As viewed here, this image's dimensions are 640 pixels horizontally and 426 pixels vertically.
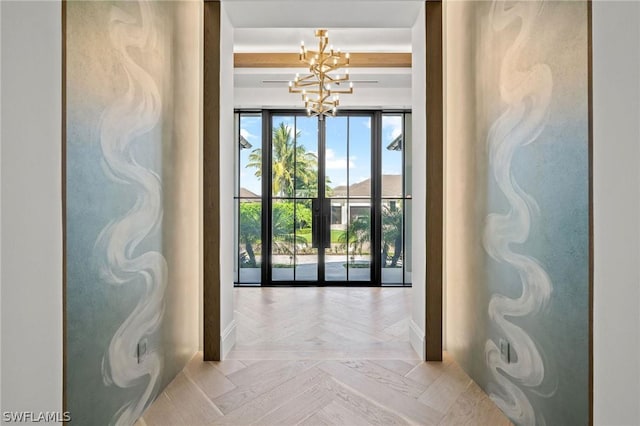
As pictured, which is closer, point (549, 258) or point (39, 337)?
point (39, 337)

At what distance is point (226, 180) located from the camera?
2676 millimetres

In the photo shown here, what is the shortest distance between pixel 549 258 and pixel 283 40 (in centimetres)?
389

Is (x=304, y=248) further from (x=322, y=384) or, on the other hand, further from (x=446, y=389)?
(x=446, y=389)

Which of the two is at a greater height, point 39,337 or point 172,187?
point 172,187

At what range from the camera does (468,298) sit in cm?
229

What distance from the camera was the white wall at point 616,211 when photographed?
1.07m

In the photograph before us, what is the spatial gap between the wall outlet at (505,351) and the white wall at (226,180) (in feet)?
6.00

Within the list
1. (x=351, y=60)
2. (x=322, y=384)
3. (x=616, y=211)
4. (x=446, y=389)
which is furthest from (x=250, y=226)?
(x=616, y=211)

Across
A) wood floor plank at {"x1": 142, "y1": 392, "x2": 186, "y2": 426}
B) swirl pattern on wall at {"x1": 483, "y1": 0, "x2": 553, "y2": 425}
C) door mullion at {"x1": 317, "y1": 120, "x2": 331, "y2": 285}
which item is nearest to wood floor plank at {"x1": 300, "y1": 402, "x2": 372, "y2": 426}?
wood floor plank at {"x1": 142, "y1": 392, "x2": 186, "y2": 426}

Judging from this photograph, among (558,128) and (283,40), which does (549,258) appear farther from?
(283,40)

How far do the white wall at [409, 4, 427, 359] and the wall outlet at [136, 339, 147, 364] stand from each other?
Result: 1831 mm

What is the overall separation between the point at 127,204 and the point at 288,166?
363cm

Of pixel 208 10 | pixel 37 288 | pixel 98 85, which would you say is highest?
pixel 208 10

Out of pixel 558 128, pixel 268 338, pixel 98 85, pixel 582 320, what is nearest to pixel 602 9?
pixel 558 128
